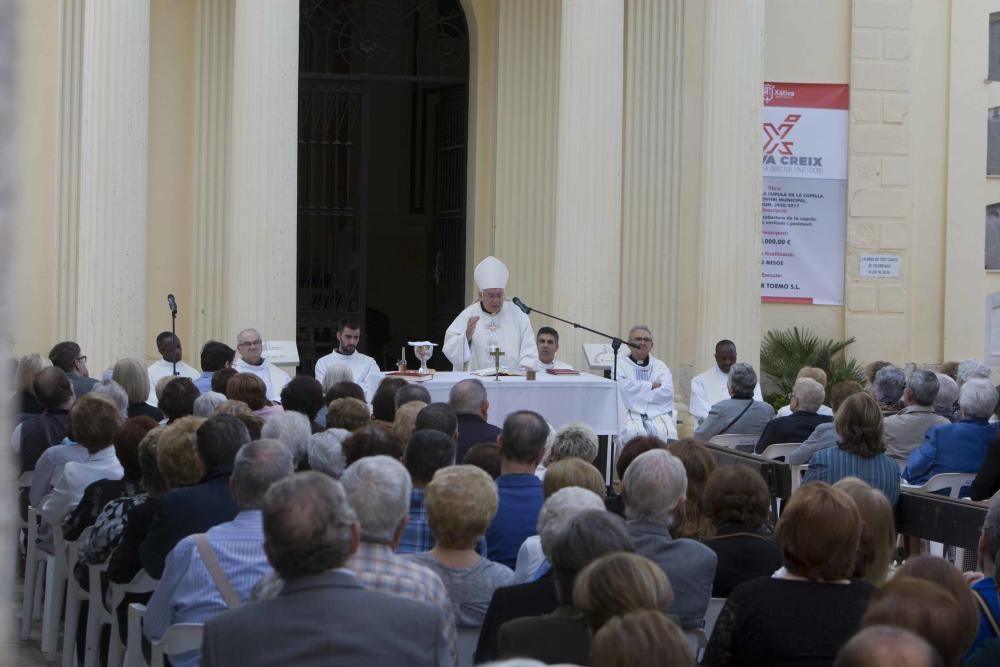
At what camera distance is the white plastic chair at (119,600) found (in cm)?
594

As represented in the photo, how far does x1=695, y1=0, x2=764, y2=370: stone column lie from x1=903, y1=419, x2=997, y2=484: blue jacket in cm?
603

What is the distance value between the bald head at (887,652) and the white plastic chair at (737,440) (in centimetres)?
834

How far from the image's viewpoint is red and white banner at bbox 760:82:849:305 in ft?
57.7

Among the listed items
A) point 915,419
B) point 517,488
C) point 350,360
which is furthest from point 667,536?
point 350,360

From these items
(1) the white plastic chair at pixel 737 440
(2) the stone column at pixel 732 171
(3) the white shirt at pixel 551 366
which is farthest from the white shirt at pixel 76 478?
(2) the stone column at pixel 732 171

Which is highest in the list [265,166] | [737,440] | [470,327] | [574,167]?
[574,167]

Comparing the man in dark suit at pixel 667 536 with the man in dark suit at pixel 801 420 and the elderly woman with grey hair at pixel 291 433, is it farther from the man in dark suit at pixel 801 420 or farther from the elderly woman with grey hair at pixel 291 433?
the man in dark suit at pixel 801 420

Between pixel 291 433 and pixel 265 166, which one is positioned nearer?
pixel 291 433

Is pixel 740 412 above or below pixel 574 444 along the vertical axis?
below

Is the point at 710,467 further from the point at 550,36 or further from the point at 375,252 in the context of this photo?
the point at 375,252

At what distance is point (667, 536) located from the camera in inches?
204

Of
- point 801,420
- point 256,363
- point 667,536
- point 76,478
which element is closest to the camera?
point 667,536

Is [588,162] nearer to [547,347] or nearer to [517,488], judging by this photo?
[547,347]

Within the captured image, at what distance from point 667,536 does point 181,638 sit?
1677 millimetres
